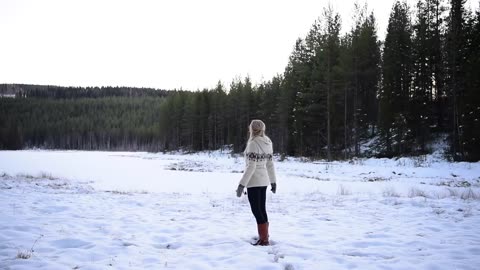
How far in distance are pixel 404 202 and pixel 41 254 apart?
941 centimetres

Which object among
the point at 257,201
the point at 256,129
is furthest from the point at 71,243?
the point at 256,129

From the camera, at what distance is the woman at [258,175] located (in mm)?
5445

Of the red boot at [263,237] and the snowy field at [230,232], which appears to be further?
the red boot at [263,237]

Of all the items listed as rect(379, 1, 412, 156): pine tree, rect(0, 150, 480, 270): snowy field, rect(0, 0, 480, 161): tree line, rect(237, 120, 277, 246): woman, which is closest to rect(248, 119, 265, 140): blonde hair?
rect(237, 120, 277, 246): woman

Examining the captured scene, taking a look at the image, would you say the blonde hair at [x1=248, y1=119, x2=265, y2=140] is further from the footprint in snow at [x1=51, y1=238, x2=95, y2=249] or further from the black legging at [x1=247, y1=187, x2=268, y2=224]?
the footprint in snow at [x1=51, y1=238, x2=95, y2=249]

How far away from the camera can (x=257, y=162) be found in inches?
219

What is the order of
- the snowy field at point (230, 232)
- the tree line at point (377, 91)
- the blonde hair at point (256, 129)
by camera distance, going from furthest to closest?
the tree line at point (377, 91), the blonde hair at point (256, 129), the snowy field at point (230, 232)

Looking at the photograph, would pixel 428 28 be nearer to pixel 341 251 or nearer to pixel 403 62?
pixel 403 62

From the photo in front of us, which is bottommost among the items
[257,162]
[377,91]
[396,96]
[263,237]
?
[263,237]

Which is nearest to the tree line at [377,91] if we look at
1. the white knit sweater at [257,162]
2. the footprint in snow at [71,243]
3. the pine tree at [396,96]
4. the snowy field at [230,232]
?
the pine tree at [396,96]

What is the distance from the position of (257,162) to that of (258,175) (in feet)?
0.78

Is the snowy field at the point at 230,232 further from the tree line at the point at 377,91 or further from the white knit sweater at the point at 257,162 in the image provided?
the tree line at the point at 377,91

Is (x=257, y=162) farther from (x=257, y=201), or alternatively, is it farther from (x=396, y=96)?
(x=396, y=96)

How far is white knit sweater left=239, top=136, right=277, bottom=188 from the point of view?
5453 millimetres
